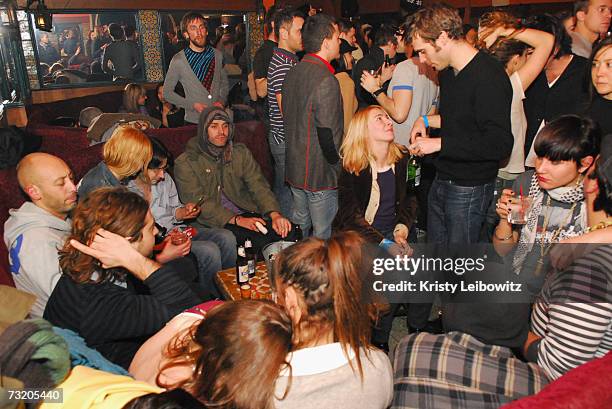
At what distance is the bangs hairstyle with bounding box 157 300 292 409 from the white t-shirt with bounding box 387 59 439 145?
100 inches

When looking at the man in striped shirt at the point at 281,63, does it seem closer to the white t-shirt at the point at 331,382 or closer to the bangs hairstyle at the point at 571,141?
the bangs hairstyle at the point at 571,141

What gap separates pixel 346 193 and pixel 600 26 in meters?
2.52

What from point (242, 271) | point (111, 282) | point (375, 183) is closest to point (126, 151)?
point (242, 271)

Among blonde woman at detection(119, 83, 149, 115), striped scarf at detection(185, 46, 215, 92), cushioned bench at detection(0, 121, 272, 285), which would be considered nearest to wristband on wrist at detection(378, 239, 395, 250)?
cushioned bench at detection(0, 121, 272, 285)

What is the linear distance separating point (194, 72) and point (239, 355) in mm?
3879

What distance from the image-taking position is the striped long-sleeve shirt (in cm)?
145

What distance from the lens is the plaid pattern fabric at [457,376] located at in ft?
4.40

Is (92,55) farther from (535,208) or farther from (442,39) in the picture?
(535,208)

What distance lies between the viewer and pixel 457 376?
4.55 ft

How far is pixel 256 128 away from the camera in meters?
4.36

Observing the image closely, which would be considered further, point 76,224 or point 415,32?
point 415,32

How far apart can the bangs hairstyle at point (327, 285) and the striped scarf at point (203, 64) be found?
3.44 meters

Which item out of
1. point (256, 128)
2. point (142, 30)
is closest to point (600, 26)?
point (256, 128)

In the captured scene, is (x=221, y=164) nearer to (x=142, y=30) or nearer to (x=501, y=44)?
(x=501, y=44)
